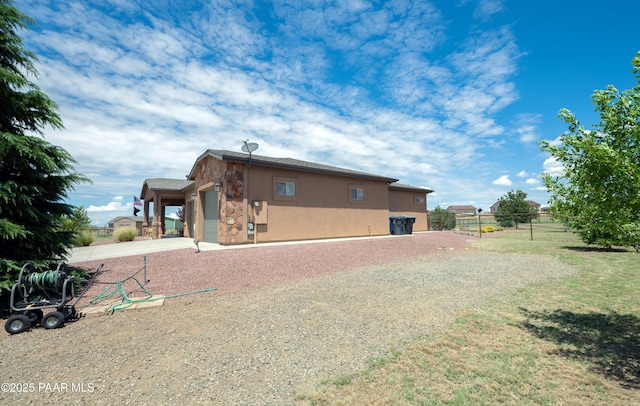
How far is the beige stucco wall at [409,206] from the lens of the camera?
21875 mm

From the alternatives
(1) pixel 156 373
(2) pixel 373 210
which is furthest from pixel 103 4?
(2) pixel 373 210

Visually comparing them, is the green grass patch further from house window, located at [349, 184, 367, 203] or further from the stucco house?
house window, located at [349, 184, 367, 203]

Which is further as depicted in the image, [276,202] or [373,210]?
[373,210]

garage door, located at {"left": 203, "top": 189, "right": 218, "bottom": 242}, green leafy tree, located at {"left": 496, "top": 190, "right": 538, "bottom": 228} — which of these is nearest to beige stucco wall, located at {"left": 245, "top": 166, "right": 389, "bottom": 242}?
garage door, located at {"left": 203, "top": 189, "right": 218, "bottom": 242}

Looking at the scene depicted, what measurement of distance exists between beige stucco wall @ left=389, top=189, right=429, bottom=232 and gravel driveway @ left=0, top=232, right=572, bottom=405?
14.1m

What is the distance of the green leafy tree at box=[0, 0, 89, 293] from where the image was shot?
5.15 metres

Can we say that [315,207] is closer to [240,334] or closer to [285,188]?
[285,188]

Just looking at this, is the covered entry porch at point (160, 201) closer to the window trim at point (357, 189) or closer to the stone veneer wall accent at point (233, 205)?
the stone veneer wall accent at point (233, 205)

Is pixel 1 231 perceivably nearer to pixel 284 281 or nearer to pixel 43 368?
pixel 43 368

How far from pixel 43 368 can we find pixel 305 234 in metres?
11.2

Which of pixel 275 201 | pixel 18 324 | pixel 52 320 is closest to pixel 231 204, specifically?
pixel 275 201

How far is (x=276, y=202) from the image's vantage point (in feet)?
42.7

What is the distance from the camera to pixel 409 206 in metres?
23.1

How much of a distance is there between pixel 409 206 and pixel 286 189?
1341 cm
